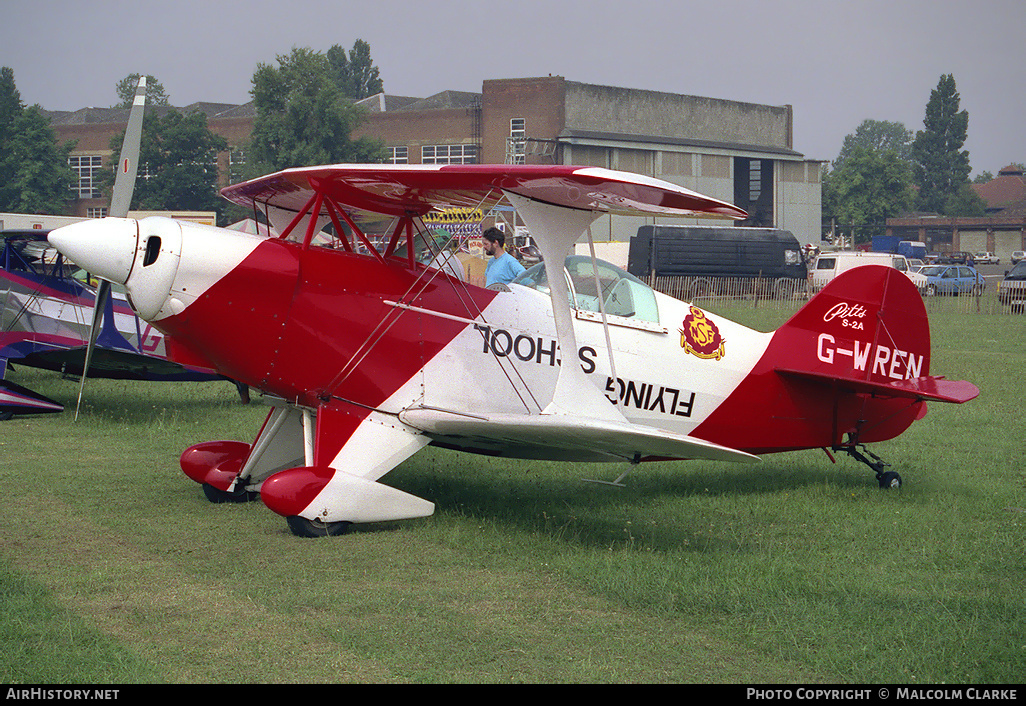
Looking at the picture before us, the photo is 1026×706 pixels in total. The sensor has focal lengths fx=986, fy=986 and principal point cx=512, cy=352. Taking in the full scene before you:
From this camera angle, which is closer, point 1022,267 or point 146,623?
point 146,623

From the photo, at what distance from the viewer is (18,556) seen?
19.1 feet

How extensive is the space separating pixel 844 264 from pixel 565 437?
41.0 m

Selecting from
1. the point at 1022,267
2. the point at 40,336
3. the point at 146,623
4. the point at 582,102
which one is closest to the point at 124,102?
the point at 582,102

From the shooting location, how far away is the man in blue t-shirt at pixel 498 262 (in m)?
9.96

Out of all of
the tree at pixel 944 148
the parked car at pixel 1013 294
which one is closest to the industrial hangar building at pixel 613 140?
the parked car at pixel 1013 294

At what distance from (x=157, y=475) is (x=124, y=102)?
449 feet

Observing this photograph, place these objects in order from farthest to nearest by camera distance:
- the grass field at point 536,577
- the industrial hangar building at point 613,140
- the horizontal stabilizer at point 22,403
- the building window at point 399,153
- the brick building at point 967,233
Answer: the brick building at point 967,233 < the building window at point 399,153 < the industrial hangar building at point 613,140 < the horizontal stabilizer at point 22,403 < the grass field at point 536,577

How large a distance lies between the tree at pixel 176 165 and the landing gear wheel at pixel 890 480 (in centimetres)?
6350

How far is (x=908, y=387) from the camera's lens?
7484 millimetres

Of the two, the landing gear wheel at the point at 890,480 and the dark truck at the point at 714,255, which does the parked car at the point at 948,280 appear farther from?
the landing gear wheel at the point at 890,480

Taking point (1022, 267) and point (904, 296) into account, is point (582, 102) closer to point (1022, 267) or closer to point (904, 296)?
point (1022, 267)

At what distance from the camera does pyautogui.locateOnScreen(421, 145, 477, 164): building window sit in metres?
65.0

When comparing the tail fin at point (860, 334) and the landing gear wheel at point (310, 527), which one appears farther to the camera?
the tail fin at point (860, 334)

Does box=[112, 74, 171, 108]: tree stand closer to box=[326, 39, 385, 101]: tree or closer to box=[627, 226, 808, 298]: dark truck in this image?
box=[326, 39, 385, 101]: tree
